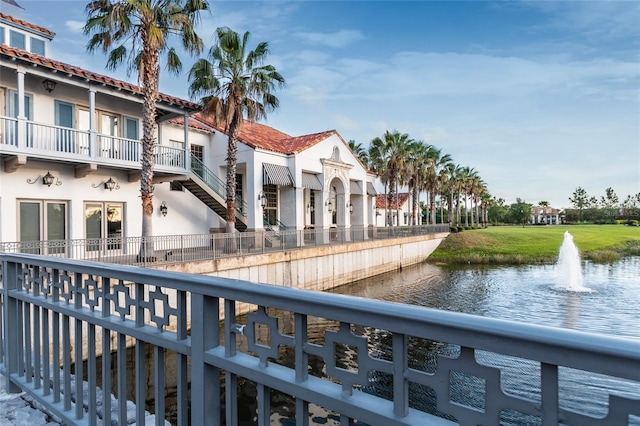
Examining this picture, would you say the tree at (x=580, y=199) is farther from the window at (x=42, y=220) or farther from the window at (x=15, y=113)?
the window at (x=15, y=113)

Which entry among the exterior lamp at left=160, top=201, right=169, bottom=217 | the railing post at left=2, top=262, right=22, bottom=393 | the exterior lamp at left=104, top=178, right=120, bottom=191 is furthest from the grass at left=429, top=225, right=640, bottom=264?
the railing post at left=2, top=262, right=22, bottom=393

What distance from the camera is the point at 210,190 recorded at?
1895 centimetres

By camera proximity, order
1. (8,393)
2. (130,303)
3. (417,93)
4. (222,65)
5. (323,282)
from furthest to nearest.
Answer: (417,93) → (323,282) → (222,65) → (8,393) → (130,303)

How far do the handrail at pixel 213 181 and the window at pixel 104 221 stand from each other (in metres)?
4.33

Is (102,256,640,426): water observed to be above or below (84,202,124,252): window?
below

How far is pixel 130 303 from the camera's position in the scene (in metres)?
2.24

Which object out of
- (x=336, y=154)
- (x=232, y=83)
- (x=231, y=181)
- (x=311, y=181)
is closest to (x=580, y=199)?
(x=336, y=154)

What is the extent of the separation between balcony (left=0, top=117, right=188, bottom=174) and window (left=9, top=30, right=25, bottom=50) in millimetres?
5388

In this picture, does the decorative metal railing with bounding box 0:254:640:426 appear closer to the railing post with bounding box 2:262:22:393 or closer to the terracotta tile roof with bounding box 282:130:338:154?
the railing post with bounding box 2:262:22:393

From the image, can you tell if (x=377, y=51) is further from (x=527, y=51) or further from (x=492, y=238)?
(x=492, y=238)

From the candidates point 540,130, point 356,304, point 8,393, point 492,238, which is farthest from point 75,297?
point 540,130

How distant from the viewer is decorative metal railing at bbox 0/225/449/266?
464 inches

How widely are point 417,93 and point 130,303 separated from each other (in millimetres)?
31473

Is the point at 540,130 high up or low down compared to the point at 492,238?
up
